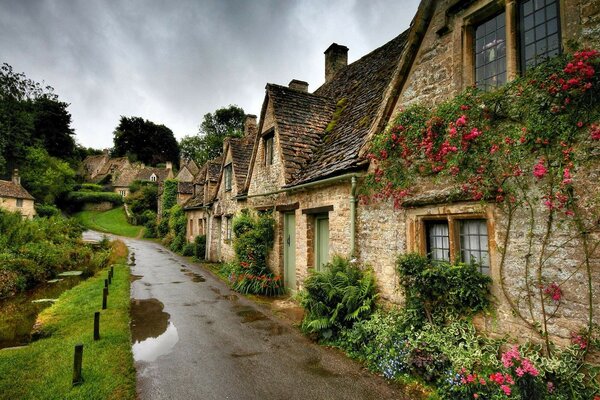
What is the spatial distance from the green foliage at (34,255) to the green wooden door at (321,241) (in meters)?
11.8

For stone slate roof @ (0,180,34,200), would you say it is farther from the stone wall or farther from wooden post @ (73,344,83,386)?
wooden post @ (73,344,83,386)

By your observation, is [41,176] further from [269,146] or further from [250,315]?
[250,315]

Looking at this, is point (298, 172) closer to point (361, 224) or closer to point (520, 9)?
point (361, 224)

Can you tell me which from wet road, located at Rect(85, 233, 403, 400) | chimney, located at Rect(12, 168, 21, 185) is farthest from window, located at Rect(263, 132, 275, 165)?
chimney, located at Rect(12, 168, 21, 185)

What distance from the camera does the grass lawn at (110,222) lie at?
142ft

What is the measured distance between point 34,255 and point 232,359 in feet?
45.2

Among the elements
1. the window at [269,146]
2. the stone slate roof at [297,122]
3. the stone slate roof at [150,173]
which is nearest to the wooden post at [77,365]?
the stone slate roof at [297,122]

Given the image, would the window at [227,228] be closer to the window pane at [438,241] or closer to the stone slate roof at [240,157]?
the stone slate roof at [240,157]

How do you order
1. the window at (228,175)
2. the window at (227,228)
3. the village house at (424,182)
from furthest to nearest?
the window at (228,175) → the window at (227,228) → the village house at (424,182)

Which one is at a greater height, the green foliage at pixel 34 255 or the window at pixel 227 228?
the window at pixel 227 228

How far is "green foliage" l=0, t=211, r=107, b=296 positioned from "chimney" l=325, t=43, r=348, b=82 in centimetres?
1621

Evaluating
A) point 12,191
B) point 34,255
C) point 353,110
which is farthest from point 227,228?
point 12,191

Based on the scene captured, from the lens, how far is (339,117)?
1224 cm

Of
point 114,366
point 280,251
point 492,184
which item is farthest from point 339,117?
point 114,366
